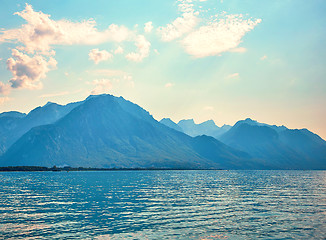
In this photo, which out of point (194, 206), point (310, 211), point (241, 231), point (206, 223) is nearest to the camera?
point (241, 231)

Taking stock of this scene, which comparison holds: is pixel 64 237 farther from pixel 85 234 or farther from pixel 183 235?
pixel 183 235

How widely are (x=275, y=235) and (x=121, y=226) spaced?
2342cm

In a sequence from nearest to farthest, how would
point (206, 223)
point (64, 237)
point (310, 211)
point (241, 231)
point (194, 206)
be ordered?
1. point (64, 237)
2. point (241, 231)
3. point (206, 223)
4. point (310, 211)
5. point (194, 206)

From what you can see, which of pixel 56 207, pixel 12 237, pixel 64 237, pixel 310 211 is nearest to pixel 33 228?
pixel 12 237

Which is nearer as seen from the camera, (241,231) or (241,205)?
(241,231)

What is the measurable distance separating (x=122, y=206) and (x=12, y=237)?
3183 centimetres

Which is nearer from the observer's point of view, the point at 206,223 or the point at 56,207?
the point at 206,223

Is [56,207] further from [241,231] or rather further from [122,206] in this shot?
[241,231]

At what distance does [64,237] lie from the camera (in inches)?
1687

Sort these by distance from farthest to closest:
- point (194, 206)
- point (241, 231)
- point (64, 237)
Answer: point (194, 206) → point (241, 231) → point (64, 237)

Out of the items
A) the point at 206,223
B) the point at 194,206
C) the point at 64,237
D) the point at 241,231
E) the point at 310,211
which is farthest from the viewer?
the point at 194,206

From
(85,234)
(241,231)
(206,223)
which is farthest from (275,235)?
(85,234)

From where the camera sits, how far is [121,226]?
164ft

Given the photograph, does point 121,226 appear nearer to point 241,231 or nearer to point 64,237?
point 64,237
